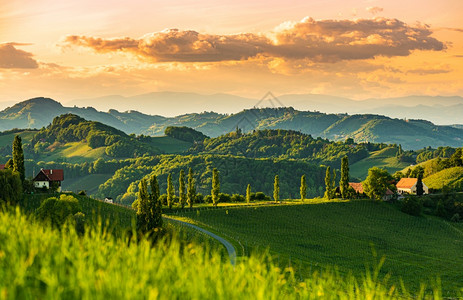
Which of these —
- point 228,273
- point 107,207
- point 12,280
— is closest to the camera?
point 12,280

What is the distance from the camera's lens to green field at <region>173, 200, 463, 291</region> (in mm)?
88250

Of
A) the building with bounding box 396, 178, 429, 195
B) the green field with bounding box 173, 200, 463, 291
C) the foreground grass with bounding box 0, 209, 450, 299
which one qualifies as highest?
the foreground grass with bounding box 0, 209, 450, 299

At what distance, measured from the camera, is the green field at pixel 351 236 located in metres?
88.2

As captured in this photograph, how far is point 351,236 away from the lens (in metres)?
120

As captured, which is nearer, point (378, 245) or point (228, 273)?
point (228, 273)

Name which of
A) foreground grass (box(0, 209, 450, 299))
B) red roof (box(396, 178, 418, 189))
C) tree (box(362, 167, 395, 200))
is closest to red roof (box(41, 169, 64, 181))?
tree (box(362, 167, 395, 200))

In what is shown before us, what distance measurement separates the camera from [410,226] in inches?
5566

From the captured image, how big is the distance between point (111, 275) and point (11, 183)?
9686 cm

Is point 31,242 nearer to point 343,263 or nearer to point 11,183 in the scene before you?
point 343,263

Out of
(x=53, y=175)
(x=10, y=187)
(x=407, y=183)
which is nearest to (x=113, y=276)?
(x=10, y=187)

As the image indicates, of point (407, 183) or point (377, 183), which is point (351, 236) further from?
point (407, 183)

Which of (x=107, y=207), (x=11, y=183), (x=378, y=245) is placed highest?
(x=11, y=183)

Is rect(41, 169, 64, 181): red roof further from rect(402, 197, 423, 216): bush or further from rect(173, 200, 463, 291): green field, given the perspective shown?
rect(402, 197, 423, 216): bush

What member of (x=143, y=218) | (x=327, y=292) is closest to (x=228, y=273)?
(x=327, y=292)
